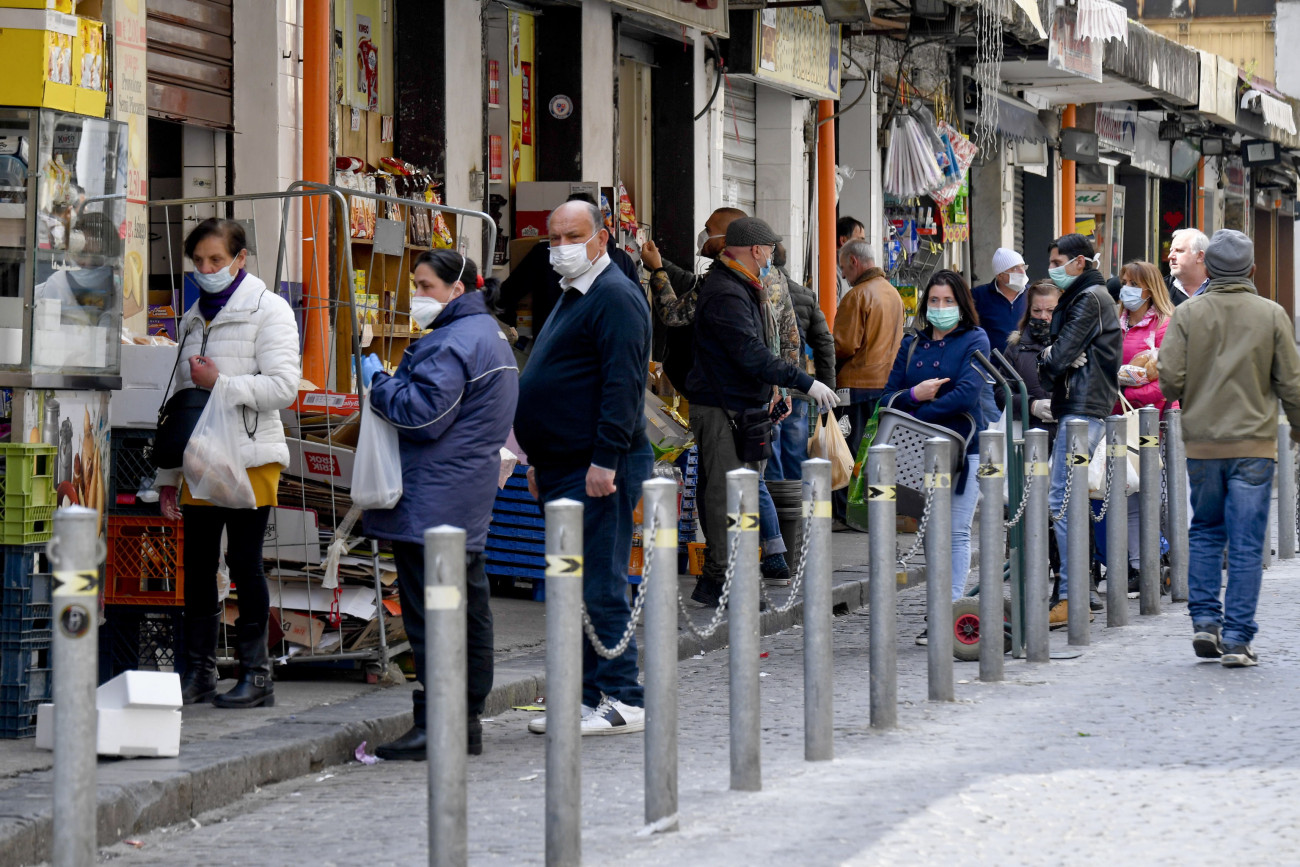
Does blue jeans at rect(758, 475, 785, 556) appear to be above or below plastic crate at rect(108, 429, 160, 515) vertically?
below

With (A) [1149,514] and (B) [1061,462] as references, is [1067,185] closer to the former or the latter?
(A) [1149,514]

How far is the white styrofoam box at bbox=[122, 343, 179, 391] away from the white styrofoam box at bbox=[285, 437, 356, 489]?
0.57m

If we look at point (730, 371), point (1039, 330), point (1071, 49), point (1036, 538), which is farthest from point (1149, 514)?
point (1071, 49)

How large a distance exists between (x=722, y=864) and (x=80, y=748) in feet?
5.84

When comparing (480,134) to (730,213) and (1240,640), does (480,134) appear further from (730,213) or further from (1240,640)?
(1240,640)

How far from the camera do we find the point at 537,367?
7367mm

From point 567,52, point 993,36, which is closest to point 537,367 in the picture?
point 567,52

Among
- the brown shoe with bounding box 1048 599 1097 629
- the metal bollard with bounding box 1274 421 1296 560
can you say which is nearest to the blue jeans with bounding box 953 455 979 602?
the brown shoe with bounding box 1048 599 1097 629

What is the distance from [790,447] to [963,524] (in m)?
Answer: 2.50

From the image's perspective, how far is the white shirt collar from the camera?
7305 mm

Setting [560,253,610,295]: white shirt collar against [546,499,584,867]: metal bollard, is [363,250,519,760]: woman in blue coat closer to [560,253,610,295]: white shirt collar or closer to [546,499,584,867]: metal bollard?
[560,253,610,295]: white shirt collar

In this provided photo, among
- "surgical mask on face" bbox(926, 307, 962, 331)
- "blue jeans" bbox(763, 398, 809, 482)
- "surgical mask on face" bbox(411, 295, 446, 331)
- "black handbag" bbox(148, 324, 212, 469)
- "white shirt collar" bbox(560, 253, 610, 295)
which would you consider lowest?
"blue jeans" bbox(763, 398, 809, 482)

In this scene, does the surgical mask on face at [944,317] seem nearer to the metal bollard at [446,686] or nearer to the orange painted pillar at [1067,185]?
the metal bollard at [446,686]

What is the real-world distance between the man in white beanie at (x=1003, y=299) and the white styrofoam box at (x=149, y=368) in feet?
25.5
